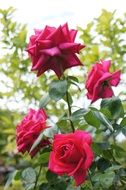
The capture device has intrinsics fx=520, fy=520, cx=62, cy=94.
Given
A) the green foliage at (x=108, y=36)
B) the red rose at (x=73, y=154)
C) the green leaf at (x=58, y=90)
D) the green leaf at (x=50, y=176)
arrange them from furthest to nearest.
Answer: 1. the green foliage at (x=108, y=36)
2. the green leaf at (x=50, y=176)
3. the green leaf at (x=58, y=90)
4. the red rose at (x=73, y=154)

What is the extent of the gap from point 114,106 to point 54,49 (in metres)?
0.20

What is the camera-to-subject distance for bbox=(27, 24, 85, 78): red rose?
47.1 inches

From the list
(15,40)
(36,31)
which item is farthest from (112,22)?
(36,31)

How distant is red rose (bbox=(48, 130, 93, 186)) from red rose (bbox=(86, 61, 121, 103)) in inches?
8.0

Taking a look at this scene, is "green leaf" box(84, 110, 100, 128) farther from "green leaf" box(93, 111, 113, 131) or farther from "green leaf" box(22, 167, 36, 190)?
"green leaf" box(22, 167, 36, 190)

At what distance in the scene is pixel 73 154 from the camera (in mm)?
1106

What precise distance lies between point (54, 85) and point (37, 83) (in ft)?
4.30

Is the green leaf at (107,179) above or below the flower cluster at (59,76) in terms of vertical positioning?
below

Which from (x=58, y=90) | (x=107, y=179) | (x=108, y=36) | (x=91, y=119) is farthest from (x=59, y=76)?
(x=108, y=36)

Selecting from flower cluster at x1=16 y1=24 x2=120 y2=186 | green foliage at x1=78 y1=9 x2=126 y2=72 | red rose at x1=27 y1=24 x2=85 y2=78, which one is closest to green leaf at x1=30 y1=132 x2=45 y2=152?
flower cluster at x1=16 y1=24 x2=120 y2=186

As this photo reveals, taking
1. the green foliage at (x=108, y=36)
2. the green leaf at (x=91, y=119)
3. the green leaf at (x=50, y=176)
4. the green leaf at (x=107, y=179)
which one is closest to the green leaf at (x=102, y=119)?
the green leaf at (x=91, y=119)

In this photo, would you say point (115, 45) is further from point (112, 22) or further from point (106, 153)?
point (106, 153)

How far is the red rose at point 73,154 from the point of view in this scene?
110cm

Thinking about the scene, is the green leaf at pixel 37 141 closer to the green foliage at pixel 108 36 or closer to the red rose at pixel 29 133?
the red rose at pixel 29 133
